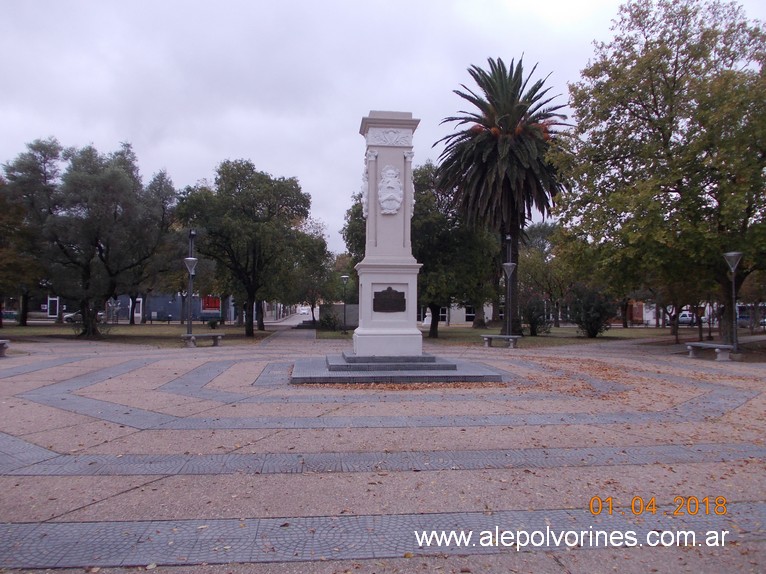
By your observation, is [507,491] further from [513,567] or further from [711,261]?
[711,261]

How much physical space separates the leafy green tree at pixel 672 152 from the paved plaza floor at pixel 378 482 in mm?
10997

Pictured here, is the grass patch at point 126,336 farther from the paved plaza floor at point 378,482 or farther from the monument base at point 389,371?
the paved plaza floor at point 378,482

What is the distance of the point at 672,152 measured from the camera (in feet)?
68.3

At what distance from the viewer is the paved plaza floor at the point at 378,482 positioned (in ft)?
13.1

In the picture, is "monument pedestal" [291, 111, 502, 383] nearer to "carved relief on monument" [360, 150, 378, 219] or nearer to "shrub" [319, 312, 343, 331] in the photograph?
"carved relief on monument" [360, 150, 378, 219]

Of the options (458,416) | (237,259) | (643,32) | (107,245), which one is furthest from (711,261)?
(107,245)

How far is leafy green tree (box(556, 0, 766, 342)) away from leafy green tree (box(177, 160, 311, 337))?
626 inches

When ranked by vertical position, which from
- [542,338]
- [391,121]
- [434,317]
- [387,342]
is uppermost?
[391,121]

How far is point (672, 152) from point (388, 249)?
12983 mm

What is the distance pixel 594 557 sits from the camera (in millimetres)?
3971

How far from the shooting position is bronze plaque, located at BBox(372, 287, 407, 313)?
14.2 metres

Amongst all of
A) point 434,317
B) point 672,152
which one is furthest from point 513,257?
point 672,152

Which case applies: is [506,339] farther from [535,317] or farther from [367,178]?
[367,178]

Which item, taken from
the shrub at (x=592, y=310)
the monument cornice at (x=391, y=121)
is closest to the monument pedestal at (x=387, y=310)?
the monument cornice at (x=391, y=121)
